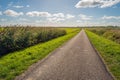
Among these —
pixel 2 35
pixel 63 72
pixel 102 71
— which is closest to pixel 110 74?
pixel 102 71

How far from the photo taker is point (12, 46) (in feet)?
52.3

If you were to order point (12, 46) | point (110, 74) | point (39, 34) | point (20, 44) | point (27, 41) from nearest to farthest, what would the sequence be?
point (110, 74), point (12, 46), point (20, 44), point (27, 41), point (39, 34)

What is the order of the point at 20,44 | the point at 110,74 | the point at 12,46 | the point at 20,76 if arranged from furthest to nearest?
the point at 20,44 → the point at 12,46 → the point at 110,74 → the point at 20,76

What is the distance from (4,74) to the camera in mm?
7789

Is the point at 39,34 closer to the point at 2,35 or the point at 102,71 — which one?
the point at 2,35

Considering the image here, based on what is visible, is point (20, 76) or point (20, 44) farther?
point (20, 44)

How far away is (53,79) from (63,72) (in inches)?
47.4

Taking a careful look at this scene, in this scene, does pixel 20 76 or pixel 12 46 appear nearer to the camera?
pixel 20 76

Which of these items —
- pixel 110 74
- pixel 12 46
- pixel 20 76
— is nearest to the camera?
pixel 20 76

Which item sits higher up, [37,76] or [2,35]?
[2,35]

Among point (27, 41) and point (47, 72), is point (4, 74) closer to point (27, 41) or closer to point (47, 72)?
point (47, 72)

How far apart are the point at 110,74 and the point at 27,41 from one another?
1262 centimetres

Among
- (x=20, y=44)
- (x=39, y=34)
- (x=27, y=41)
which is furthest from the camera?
(x=39, y=34)

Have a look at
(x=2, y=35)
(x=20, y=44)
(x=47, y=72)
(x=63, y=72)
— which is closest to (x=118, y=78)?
(x=63, y=72)
